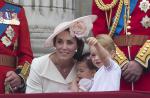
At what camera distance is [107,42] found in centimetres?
400

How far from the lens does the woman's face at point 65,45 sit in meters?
4.16

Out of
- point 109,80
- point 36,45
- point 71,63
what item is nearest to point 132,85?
point 109,80

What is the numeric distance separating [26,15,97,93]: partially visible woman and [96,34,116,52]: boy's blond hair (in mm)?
168

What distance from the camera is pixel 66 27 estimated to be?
4180mm

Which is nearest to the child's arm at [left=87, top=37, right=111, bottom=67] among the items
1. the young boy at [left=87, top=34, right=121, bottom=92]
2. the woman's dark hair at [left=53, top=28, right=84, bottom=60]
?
the young boy at [left=87, top=34, right=121, bottom=92]

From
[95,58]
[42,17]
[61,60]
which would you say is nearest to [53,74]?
[61,60]

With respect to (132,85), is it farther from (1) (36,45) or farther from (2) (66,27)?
(1) (36,45)

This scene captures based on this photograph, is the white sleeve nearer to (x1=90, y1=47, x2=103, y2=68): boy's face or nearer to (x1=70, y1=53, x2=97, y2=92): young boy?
(x1=70, y1=53, x2=97, y2=92): young boy

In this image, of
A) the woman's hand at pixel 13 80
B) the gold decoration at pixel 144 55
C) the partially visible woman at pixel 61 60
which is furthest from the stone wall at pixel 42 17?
the gold decoration at pixel 144 55

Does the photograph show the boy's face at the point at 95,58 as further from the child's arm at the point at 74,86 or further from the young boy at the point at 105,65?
the child's arm at the point at 74,86

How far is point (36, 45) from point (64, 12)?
1.57ft

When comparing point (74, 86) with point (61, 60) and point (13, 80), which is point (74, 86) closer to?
point (61, 60)

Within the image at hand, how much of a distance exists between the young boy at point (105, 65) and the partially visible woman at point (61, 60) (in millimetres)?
174

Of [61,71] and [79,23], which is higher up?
[79,23]
